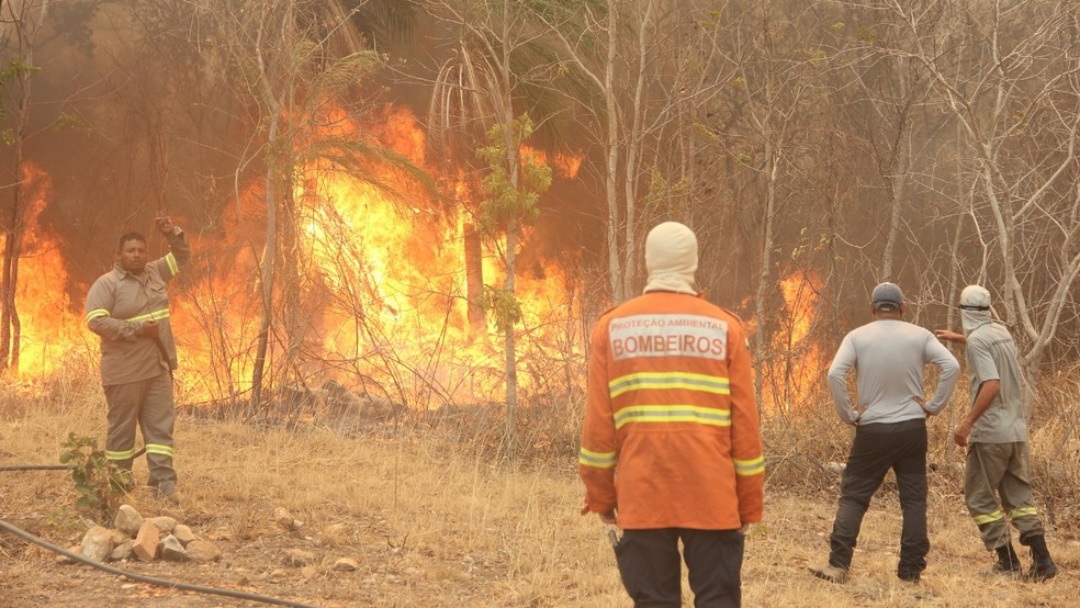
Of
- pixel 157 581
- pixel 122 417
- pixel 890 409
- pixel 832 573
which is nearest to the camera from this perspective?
pixel 157 581

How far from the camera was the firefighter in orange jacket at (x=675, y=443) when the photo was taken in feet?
12.5

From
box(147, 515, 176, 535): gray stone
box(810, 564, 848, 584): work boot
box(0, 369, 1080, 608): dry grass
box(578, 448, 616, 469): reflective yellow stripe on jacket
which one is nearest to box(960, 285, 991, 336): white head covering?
box(0, 369, 1080, 608): dry grass

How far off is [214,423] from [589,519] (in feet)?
16.7

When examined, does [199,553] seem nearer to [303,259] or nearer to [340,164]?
[303,259]

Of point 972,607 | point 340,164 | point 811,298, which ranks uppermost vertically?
point 340,164

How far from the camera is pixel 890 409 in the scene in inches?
254

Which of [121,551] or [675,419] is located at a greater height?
[675,419]

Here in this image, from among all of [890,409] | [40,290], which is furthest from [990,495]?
[40,290]

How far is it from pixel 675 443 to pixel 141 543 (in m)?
3.93

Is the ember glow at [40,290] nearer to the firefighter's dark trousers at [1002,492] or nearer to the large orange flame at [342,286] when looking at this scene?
the large orange flame at [342,286]

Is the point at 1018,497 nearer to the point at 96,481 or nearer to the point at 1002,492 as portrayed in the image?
the point at 1002,492

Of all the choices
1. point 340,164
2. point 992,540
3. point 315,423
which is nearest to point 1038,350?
point 992,540

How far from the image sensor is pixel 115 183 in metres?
16.7

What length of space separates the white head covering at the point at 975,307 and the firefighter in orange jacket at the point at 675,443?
11.5 feet
